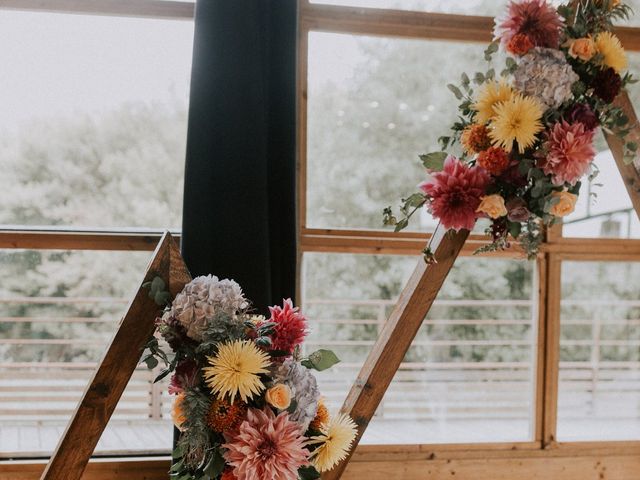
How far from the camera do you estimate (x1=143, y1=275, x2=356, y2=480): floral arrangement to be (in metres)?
1.20

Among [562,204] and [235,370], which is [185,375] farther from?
[562,204]

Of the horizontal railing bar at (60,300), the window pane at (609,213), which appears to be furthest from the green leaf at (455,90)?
the horizontal railing bar at (60,300)

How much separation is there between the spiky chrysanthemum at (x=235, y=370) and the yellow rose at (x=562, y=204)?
0.84 m

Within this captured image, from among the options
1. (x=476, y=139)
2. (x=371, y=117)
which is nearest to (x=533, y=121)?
(x=476, y=139)

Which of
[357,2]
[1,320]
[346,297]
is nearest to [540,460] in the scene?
[346,297]

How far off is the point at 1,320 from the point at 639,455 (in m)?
2.80

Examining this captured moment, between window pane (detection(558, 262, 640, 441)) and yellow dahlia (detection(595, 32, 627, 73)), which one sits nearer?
yellow dahlia (detection(595, 32, 627, 73))

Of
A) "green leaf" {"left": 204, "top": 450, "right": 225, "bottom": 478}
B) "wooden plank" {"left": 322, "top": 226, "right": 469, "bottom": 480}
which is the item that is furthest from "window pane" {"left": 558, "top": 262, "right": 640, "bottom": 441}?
"green leaf" {"left": 204, "top": 450, "right": 225, "bottom": 478}

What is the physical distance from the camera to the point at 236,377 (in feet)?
3.93

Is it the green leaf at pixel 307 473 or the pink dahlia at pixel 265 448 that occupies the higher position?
the pink dahlia at pixel 265 448

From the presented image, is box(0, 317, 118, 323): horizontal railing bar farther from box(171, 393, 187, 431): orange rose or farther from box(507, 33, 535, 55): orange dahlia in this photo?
box(507, 33, 535, 55): orange dahlia

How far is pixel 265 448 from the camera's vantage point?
3.90 ft

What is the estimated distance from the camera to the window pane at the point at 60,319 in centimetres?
237

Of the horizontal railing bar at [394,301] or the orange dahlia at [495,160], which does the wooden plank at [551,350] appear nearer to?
the horizontal railing bar at [394,301]
